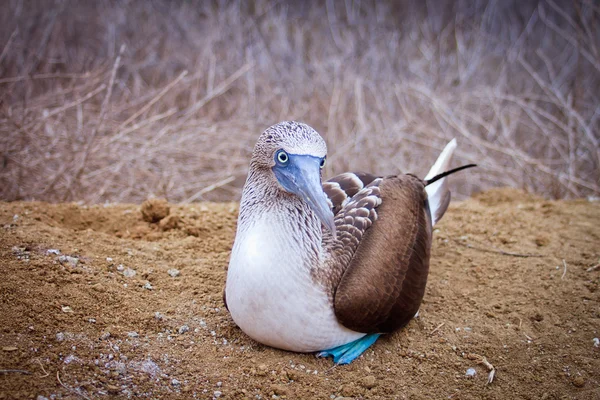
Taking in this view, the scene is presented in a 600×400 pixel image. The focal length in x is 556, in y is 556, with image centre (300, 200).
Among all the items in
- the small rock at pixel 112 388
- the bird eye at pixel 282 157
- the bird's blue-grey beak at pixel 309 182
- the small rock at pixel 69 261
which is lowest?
the small rock at pixel 112 388

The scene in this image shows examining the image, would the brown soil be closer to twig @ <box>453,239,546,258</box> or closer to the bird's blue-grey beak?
twig @ <box>453,239,546,258</box>

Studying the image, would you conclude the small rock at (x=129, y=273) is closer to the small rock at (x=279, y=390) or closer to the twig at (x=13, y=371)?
the twig at (x=13, y=371)

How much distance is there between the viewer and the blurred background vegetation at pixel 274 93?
6.32m

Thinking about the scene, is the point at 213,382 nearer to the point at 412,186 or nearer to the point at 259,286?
the point at 259,286

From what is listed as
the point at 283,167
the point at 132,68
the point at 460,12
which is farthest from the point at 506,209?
the point at 460,12

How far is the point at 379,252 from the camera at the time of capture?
3494mm

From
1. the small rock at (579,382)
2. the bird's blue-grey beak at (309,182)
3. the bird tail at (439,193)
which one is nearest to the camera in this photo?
the bird's blue-grey beak at (309,182)

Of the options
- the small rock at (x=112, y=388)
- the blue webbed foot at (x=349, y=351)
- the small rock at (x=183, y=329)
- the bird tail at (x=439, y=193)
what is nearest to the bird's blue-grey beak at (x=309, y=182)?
the blue webbed foot at (x=349, y=351)

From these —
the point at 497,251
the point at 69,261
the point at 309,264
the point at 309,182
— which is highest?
the point at 309,182

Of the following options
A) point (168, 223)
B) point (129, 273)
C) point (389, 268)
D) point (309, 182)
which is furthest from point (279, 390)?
point (168, 223)

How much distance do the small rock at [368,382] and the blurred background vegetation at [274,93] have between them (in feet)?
10.1

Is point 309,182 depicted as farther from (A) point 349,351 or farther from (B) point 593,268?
(B) point 593,268

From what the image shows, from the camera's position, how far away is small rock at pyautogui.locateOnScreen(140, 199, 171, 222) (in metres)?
4.70

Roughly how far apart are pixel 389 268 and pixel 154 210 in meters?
2.21
